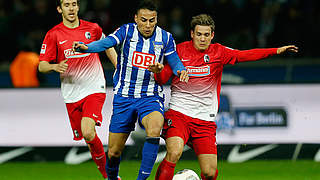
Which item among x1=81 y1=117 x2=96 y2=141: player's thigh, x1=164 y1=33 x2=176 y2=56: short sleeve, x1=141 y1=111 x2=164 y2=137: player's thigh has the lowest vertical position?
x1=81 y1=117 x2=96 y2=141: player's thigh

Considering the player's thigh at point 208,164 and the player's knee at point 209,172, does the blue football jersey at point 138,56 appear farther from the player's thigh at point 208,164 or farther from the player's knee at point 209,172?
the player's knee at point 209,172

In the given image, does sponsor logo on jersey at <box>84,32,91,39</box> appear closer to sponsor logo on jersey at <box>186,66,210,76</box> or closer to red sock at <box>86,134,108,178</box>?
red sock at <box>86,134,108,178</box>

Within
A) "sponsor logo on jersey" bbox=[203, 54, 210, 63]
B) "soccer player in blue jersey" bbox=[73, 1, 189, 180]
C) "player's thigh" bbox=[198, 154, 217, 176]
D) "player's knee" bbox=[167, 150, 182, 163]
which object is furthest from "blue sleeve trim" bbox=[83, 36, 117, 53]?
"player's thigh" bbox=[198, 154, 217, 176]

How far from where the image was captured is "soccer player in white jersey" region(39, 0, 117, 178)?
23.9ft

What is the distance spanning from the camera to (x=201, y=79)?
687 centimetres

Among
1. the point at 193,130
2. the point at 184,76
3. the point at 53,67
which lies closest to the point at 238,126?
the point at 193,130

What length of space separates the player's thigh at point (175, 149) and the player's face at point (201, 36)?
3.59 ft

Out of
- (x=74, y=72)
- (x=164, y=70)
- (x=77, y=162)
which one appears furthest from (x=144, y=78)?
(x=77, y=162)

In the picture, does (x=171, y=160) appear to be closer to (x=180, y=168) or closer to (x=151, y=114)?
(x=151, y=114)

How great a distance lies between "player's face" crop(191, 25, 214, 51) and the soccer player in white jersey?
1137mm

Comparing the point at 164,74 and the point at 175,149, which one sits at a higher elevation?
the point at 164,74

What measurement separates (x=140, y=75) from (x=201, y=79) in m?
0.70

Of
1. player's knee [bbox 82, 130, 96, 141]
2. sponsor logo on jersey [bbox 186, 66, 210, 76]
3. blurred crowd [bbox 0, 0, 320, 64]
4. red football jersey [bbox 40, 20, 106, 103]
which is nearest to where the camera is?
sponsor logo on jersey [bbox 186, 66, 210, 76]

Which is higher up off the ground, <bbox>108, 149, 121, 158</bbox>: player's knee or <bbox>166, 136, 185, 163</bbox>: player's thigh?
<bbox>166, 136, 185, 163</bbox>: player's thigh
